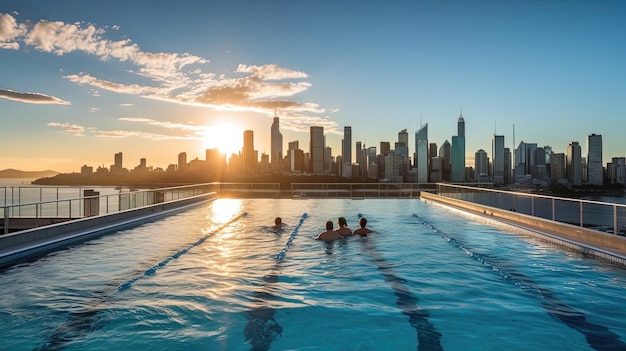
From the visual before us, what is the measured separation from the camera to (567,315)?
19.6ft

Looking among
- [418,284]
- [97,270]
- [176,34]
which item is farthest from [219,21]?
[418,284]

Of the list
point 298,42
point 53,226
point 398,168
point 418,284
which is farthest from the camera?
point 398,168

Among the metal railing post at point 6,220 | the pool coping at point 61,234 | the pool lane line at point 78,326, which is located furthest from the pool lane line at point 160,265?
the metal railing post at point 6,220

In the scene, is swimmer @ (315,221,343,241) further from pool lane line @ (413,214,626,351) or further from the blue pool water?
pool lane line @ (413,214,626,351)

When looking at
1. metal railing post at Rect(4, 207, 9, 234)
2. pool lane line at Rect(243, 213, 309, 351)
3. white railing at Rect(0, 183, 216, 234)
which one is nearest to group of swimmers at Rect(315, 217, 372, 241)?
pool lane line at Rect(243, 213, 309, 351)

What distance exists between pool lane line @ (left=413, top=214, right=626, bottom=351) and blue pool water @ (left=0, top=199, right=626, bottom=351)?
0.02m

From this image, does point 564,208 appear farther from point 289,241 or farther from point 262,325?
point 262,325

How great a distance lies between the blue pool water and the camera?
520 centimetres

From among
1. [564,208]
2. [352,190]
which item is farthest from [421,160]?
[564,208]

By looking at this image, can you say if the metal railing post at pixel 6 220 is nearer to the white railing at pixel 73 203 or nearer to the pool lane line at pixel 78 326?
the white railing at pixel 73 203

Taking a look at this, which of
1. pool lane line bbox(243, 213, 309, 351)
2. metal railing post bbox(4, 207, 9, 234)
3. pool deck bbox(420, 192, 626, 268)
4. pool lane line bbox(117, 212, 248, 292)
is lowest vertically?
pool lane line bbox(243, 213, 309, 351)

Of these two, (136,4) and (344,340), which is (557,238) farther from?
(136,4)

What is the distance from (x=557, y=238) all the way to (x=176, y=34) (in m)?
18.6

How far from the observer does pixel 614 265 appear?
820cm
